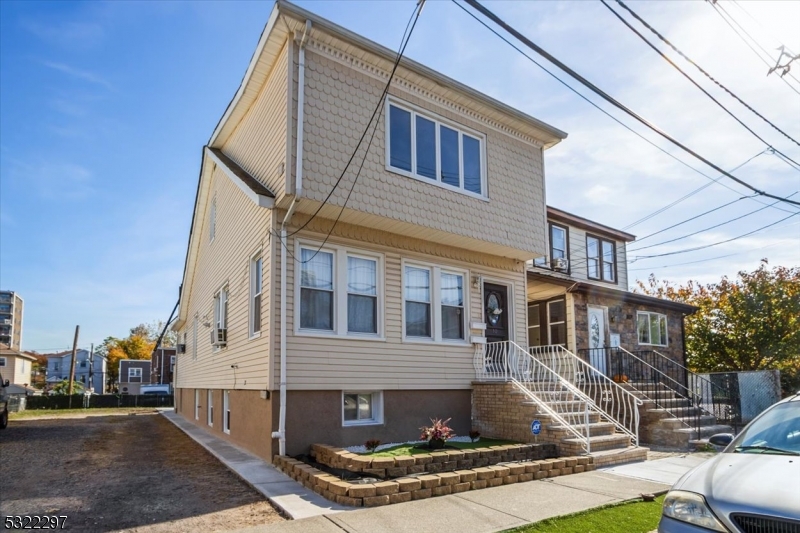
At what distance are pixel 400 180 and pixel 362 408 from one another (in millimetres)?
4216

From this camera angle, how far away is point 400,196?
34.2 feet

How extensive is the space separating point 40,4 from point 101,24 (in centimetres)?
98

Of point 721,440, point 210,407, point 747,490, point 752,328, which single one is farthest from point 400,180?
point 752,328

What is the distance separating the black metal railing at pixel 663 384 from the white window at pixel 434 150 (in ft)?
19.0

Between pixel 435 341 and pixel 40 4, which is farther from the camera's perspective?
pixel 435 341

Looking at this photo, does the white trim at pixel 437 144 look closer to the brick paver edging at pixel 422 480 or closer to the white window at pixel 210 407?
the brick paver edging at pixel 422 480

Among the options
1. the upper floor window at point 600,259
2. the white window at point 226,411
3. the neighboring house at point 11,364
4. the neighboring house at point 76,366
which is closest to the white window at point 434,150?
the white window at point 226,411

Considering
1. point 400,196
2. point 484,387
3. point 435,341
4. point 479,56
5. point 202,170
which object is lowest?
point 484,387

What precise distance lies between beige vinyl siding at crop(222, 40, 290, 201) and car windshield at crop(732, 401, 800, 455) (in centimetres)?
698

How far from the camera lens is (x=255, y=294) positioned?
10773 mm

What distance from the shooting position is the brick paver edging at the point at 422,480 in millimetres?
6570

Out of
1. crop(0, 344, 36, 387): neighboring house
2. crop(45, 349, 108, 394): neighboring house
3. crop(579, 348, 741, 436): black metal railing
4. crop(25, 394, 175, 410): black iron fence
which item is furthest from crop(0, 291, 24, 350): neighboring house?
→ crop(579, 348, 741, 436): black metal railing

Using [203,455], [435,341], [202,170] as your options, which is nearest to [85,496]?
[203,455]

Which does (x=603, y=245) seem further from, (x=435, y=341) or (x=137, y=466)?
(x=137, y=466)
